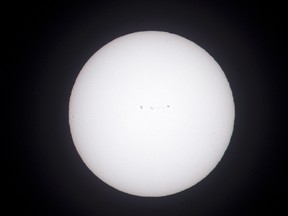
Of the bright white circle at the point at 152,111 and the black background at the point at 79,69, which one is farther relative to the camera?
the black background at the point at 79,69

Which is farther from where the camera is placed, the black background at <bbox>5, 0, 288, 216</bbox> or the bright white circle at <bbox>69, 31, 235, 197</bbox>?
the black background at <bbox>5, 0, 288, 216</bbox>

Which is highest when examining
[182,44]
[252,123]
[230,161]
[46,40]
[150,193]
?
[46,40]

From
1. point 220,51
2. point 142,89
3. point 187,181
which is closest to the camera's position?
point 142,89

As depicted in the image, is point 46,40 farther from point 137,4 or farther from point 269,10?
point 269,10

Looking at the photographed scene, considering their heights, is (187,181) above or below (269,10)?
below

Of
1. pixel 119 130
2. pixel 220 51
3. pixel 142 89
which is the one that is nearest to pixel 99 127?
pixel 119 130
